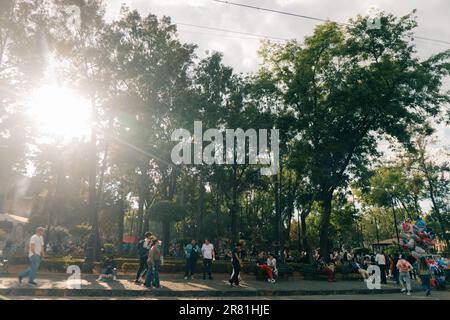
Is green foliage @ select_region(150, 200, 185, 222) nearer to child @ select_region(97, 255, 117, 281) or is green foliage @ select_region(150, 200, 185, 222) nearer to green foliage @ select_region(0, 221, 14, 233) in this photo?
child @ select_region(97, 255, 117, 281)

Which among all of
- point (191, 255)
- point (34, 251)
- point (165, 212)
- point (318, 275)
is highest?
point (165, 212)

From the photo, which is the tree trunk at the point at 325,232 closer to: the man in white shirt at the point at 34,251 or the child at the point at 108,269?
the child at the point at 108,269

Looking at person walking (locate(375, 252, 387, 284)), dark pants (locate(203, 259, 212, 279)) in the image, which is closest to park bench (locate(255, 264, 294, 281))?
dark pants (locate(203, 259, 212, 279))

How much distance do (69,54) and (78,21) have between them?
6.33 ft

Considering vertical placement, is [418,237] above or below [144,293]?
above

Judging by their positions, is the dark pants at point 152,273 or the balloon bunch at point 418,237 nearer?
the dark pants at point 152,273

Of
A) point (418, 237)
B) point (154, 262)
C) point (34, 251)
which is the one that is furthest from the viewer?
point (418, 237)

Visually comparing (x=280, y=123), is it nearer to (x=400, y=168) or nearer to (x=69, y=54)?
(x=69, y=54)

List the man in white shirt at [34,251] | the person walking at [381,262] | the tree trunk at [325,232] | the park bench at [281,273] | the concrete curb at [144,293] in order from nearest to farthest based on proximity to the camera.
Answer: the concrete curb at [144,293], the man in white shirt at [34,251], the park bench at [281,273], the person walking at [381,262], the tree trunk at [325,232]

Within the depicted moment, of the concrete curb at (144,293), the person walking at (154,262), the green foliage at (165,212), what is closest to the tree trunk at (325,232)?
the concrete curb at (144,293)

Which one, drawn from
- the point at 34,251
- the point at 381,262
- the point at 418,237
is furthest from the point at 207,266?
the point at 418,237

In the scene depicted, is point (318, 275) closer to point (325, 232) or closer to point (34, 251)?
point (325, 232)

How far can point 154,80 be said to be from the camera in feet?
86.5
